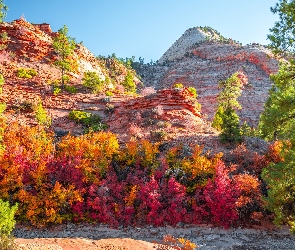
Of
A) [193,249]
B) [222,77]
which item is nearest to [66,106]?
[193,249]

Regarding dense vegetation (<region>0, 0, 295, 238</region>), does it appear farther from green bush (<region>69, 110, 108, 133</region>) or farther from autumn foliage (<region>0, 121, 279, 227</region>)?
green bush (<region>69, 110, 108, 133</region>)

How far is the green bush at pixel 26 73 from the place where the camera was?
40.9m

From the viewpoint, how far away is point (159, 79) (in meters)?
96.6

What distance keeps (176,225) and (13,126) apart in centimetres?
1628

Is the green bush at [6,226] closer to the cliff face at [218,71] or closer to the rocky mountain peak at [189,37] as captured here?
the cliff face at [218,71]

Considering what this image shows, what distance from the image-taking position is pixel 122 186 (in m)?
20.5

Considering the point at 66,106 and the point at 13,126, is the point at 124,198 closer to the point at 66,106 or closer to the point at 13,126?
the point at 13,126

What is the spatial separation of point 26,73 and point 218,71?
5533cm

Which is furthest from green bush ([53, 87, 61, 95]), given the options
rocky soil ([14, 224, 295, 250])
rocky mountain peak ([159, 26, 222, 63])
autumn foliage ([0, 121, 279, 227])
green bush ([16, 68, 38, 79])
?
rocky mountain peak ([159, 26, 222, 63])

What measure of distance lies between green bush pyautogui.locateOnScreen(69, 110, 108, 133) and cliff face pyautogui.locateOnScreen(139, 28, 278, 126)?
31.6 m

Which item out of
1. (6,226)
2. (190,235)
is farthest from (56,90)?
(6,226)

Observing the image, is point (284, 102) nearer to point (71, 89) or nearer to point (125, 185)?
point (125, 185)

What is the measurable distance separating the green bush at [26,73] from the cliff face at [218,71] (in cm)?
3327

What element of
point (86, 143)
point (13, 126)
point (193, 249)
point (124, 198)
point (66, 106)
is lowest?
point (193, 249)
